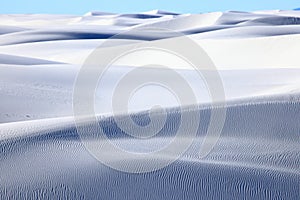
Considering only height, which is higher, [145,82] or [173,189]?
[173,189]

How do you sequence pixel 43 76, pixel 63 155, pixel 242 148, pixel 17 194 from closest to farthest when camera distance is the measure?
pixel 17 194 < pixel 63 155 < pixel 242 148 < pixel 43 76

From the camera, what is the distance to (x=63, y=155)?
155cm

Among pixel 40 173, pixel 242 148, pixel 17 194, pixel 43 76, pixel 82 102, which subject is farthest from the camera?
pixel 43 76

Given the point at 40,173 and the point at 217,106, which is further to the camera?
→ the point at 217,106

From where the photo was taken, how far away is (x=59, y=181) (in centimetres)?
137

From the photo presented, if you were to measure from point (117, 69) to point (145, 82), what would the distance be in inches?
29.5

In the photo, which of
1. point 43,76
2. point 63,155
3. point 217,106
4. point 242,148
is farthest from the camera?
point 43,76

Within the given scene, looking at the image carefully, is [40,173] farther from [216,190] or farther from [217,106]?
[217,106]

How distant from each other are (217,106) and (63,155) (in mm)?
868

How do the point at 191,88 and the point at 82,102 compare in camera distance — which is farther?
the point at 191,88

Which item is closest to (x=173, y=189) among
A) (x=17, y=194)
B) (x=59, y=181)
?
(x=59, y=181)

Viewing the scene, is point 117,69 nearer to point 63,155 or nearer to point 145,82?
point 145,82

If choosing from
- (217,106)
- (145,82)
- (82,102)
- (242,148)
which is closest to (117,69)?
(145,82)

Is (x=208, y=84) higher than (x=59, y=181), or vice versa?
(x=59, y=181)
